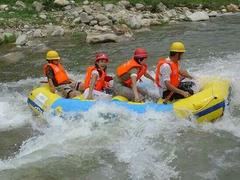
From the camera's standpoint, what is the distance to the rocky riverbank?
1919 centimetres

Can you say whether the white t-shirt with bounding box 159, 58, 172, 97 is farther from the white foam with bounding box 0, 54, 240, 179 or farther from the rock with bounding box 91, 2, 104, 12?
the rock with bounding box 91, 2, 104, 12

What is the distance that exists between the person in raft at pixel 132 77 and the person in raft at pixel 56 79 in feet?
3.77

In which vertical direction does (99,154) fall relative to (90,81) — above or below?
below

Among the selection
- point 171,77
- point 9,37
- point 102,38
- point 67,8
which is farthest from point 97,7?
point 171,77

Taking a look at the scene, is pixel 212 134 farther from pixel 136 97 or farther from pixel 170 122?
pixel 136 97

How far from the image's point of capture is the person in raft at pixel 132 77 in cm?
941

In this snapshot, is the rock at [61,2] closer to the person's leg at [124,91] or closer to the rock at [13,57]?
the rock at [13,57]

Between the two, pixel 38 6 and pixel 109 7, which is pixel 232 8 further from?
pixel 38 6

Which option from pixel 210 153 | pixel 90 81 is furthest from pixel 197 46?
pixel 210 153

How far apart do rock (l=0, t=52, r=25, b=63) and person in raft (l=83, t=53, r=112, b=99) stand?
6.87m

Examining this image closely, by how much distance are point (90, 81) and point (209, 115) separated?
2444 mm

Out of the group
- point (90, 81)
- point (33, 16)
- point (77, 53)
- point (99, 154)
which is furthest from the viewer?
point (33, 16)

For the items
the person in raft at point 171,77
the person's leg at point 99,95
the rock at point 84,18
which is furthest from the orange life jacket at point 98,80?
the rock at point 84,18

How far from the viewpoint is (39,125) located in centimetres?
1001
